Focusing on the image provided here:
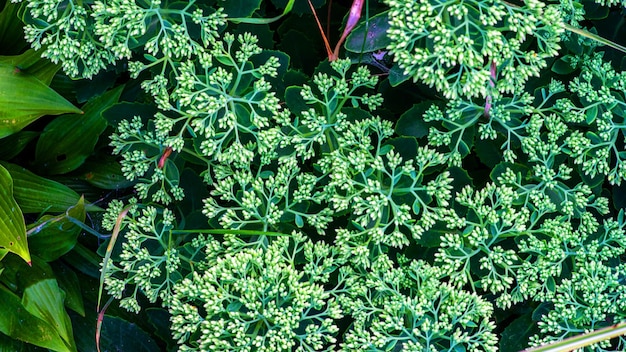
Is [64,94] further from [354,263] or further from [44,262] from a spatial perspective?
[354,263]

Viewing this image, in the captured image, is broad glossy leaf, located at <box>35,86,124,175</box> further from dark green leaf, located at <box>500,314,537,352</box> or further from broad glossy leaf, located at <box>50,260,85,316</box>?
dark green leaf, located at <box>500,314,537,352</box>

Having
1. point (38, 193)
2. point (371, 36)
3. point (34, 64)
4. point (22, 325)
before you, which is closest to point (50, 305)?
point (22, 325)

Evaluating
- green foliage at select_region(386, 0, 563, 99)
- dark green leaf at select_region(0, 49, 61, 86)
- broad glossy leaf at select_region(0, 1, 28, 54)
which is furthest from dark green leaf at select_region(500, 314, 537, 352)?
broad glossy leaf at select_region(0, 1, 28, 54)

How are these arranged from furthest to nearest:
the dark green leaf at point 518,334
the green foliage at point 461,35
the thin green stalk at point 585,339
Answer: the dark green leaf at point 518,334
the thin green stalk at point 585,339
the green foliage at point 461,35

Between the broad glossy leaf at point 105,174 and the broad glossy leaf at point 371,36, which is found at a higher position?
the broad glossy leaf at point 371,36

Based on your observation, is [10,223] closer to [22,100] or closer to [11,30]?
[22,100]

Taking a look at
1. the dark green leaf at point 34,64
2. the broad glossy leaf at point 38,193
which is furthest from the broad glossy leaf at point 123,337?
the dark green leaf at point 34,64

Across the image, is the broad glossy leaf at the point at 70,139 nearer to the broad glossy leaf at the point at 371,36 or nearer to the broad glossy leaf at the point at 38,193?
the broad glossy leaf at the point at 38,193
